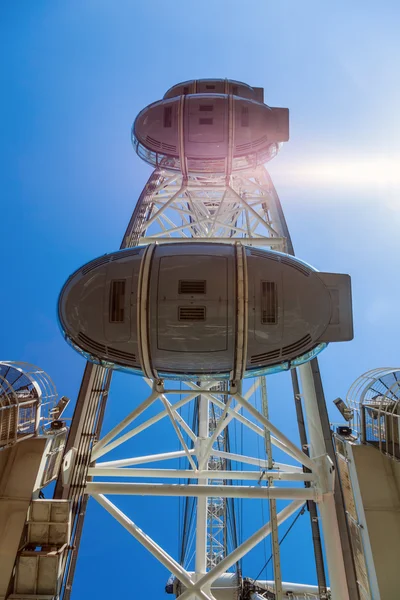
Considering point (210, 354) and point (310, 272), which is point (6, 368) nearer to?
point (210, 354)

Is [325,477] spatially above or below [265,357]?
below

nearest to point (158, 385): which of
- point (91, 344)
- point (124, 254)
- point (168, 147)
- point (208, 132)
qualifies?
point (91, 344)

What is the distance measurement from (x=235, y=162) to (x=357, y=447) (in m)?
11.3

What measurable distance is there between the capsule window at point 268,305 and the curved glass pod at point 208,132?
338 inches

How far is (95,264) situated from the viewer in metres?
6.95

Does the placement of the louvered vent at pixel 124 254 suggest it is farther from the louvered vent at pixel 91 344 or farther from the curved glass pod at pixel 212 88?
the curved glass pod at pixel 212 88

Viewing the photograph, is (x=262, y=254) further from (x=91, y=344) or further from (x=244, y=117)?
(x=244, y=117)

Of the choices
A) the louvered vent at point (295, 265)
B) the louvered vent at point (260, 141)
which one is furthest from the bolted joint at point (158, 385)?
the louvered vent at point (260, 141)

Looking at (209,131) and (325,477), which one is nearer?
(325,477)

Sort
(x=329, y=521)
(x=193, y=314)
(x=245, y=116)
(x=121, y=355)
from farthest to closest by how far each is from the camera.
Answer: (x=245, y=116) < (x=329, y=521) < (x=121, y=355) < (x=193, y=314)

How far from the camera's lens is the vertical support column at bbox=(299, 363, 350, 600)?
23.9 ft

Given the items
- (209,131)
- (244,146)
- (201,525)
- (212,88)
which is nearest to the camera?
(201,525)

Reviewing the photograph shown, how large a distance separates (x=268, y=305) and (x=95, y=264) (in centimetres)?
338

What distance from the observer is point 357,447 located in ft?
25.6
